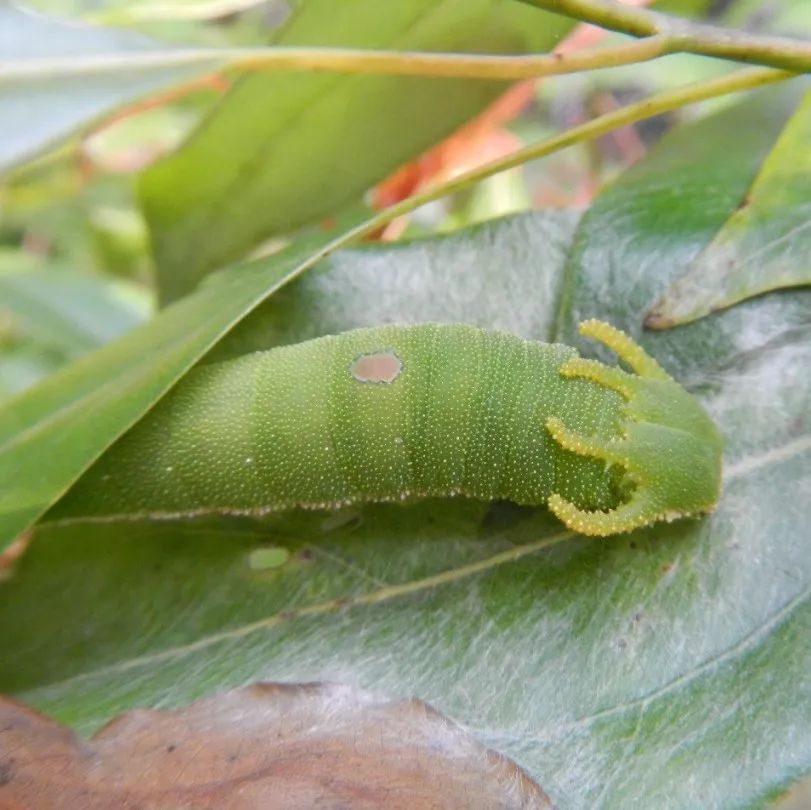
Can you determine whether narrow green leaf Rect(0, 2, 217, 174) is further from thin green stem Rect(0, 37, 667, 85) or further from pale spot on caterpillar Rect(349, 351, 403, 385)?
pale spot on caterpillar Rect(349, 351, 403, 385)

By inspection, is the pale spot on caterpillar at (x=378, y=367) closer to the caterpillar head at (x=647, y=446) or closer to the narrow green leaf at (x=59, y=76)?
the caterpillar head at (x=647, y=446)

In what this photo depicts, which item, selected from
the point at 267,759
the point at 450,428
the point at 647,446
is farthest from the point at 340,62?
the point at 267,759

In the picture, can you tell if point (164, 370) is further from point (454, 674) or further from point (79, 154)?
point (79, 154)

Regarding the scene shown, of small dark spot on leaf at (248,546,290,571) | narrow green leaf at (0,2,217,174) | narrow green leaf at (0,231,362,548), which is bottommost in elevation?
small dark spot on leaf at (248,546,290,571)

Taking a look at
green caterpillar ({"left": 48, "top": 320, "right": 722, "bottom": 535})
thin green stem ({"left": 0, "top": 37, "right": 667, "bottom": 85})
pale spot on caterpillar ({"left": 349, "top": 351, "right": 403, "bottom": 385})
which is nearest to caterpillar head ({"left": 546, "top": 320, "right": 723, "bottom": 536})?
green caterpillar ({"left": 48, "top": 320, "right": 722, "bottom": 535})

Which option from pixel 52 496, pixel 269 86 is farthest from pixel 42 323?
pixel 52 496

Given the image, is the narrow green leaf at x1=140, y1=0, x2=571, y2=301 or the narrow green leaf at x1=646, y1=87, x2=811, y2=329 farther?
the narrow green leaf at x1=140, y1=0, x2=571, y2=301

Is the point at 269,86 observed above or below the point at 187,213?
above
